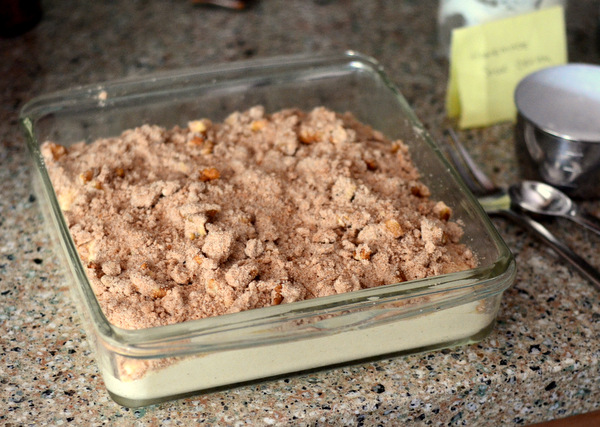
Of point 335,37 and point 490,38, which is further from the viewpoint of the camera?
point 335,37

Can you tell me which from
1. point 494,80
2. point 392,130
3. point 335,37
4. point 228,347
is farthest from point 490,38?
point 228,347

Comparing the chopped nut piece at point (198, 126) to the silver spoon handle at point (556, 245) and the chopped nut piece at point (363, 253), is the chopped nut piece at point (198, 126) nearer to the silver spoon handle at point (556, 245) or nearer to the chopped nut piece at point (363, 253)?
the chopped nut piece at point (363, 253)

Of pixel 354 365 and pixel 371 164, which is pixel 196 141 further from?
pixel 354 365

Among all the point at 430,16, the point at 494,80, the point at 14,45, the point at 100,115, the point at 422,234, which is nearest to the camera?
the point at 422,234

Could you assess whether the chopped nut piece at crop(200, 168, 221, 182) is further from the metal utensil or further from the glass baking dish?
the metal utensil

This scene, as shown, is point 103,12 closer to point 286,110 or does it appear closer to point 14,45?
point 14,45

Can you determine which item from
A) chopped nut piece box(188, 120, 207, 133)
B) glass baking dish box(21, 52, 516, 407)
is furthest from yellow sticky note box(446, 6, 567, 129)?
chopped nut piece box(188, 120, 207, 133)
